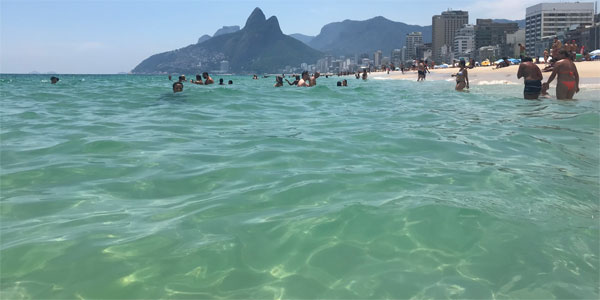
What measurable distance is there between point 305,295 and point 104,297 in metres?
1.34

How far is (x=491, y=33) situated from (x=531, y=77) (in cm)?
20003

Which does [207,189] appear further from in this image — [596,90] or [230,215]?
[596,90]

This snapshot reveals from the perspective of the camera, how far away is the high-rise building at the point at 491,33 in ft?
614

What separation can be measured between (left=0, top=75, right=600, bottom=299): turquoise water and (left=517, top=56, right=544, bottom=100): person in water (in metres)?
7.03

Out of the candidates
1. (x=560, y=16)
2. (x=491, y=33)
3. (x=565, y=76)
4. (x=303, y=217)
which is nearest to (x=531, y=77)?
(x=565, y=76)

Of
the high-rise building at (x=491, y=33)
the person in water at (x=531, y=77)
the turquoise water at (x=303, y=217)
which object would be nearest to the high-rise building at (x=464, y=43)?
the high-rise building at (x=491, y=33)

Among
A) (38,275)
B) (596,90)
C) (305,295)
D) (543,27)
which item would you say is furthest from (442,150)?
(543,27)

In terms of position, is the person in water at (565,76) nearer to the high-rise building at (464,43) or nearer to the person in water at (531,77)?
the person in water at (531,77)

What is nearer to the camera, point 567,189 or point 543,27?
point 567,189

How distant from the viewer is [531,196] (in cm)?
423

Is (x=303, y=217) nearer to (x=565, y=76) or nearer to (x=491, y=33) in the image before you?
(x=565, y=76)

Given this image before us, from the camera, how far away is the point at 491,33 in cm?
18838

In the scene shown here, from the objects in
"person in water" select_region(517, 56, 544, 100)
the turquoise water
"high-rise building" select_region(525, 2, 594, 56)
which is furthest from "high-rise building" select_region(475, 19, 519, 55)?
the turquoise water

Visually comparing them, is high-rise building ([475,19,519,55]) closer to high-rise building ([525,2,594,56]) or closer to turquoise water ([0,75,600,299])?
high-rise building ([525,2,594,56])
